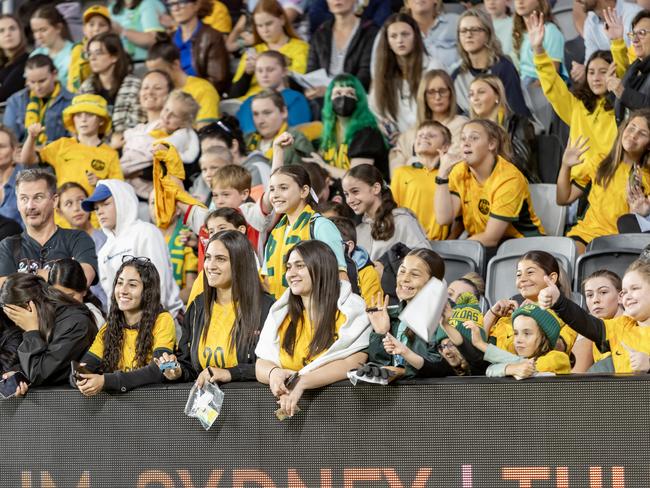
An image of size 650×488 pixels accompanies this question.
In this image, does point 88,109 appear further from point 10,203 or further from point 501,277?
point 501,277

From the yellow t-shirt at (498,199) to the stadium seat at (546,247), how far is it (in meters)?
0.24

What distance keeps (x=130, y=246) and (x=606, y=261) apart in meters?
3.05

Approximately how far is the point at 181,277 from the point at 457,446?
154 inches

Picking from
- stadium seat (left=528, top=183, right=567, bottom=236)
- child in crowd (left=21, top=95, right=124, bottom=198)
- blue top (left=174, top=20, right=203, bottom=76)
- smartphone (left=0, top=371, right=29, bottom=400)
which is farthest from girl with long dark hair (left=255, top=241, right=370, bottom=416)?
blue top (left=174, top=20, right=203, bottom=76)

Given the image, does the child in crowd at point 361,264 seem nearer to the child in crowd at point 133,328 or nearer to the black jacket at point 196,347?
the black jacket at point 196,347

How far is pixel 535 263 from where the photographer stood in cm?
743

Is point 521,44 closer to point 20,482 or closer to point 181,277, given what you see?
point 181,277

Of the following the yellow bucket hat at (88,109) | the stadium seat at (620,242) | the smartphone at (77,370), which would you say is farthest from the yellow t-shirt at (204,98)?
the smartphone at (77,370)

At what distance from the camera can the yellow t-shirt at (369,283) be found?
7.89m

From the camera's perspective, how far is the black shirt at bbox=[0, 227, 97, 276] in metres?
8.52

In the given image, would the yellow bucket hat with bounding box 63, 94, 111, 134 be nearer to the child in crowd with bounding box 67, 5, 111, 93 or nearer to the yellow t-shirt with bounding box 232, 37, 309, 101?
the child in crowd with bounding box 67, 5, 111, 93

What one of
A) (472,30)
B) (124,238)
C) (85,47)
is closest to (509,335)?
(124,238)

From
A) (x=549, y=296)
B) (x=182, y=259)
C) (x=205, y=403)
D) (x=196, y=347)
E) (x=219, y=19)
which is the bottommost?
(x=205, y=403)

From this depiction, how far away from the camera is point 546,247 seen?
884cm
